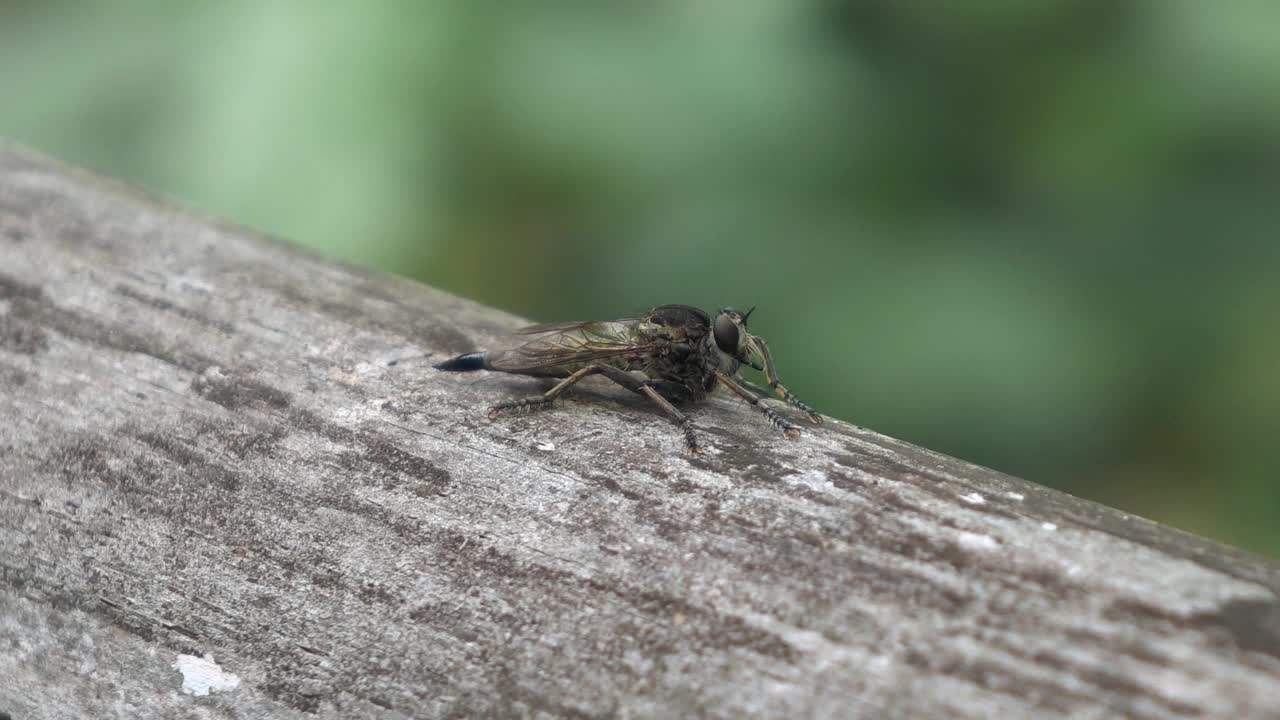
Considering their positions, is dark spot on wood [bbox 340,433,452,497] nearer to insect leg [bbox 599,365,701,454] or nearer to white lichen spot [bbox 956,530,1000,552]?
insect leg [bbox 599,365,701,454]

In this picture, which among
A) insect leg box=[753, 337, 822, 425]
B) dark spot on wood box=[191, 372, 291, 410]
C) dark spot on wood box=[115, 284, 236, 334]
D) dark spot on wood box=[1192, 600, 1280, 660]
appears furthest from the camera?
dark spot on wood box=[115, 284, 236, 334]

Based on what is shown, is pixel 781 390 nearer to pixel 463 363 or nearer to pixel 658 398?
pixel 658 398

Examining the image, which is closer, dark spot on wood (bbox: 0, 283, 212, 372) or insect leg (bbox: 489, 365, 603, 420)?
insect leg (bbox: 489, 365, 603, 420)

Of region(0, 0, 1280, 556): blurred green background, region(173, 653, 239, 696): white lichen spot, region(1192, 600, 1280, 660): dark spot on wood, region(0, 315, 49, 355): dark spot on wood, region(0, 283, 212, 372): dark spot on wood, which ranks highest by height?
region(0, 0, 1280, 556): blurred green background

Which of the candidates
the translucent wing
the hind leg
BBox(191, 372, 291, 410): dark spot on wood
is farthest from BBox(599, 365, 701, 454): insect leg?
BBox(191, 372, 291, 410): dark spot on wood

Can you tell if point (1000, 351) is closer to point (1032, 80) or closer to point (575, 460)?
point (1032, 80)

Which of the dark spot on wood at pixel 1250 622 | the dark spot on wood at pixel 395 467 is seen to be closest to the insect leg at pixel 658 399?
the dark spot on wood at pixel 395 467

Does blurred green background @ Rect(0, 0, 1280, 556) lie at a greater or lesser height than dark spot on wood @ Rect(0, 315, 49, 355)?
greater

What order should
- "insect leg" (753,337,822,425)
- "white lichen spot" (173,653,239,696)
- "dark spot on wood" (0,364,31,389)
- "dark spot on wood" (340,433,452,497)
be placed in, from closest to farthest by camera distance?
"white lichen spot" (173,653,239,696) → "dark spot on wood" (340,433,452,497) → "dark spot on wood" (0,364,31,389) → "insect leg" (753,337,822,425)
